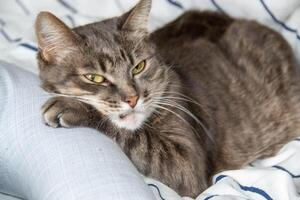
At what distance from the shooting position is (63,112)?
4.15 ft

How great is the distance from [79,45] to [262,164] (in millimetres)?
591

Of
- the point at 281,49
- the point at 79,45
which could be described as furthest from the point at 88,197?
the point at 281,49

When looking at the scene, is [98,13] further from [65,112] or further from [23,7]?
[65,112]

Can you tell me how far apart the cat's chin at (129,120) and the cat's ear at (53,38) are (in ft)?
0.60

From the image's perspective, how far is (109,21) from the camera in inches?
55.2

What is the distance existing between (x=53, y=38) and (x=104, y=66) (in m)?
0.13

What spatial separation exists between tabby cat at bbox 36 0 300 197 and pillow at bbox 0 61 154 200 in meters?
0.05

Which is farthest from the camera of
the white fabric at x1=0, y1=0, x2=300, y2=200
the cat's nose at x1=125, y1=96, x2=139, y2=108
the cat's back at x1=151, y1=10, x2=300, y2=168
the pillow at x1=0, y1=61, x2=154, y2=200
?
the white fabric at x1=0, y1=0, x2=300, y2=200

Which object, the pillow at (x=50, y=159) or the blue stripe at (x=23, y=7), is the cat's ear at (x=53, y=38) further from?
the blue stripe at (x=23, y=7)

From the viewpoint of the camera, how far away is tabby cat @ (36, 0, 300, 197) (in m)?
1.28

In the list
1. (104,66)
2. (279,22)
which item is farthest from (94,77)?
(279,22)

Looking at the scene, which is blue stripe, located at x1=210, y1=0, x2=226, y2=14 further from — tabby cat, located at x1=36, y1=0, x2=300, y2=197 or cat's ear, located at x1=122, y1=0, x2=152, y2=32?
cat's ear, located at x1=122, y1=0, x2=152, y2=32

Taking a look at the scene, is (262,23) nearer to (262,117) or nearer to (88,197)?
(262,117)

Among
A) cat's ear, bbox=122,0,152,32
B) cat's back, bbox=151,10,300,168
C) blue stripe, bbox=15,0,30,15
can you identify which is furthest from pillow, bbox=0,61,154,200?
blue stripe, bbox=15,0,30,15
